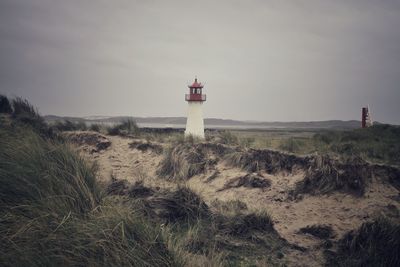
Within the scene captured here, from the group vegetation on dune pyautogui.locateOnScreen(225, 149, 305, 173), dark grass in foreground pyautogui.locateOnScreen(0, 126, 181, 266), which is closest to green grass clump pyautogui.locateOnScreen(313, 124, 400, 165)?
vegetation on dune pyautogui.locateOnScreen(225, 149, 305, 173)

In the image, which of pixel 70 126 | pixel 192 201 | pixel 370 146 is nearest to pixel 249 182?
pixel 192 201

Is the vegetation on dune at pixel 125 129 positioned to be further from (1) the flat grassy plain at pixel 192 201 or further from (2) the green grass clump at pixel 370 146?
(2) the green grass clump at pixel 370 146

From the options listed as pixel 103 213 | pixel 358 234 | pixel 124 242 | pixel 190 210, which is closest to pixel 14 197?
pixel 103 213

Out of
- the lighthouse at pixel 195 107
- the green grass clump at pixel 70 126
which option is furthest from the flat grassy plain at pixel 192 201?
the lighthouse at pixel 195 107

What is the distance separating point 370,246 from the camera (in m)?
5.70

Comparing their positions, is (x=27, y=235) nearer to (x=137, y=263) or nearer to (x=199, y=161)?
(x=137, y=263)

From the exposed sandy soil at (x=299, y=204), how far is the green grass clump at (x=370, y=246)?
40 cm

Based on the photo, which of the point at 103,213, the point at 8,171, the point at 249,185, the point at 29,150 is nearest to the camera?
the point at 103,213

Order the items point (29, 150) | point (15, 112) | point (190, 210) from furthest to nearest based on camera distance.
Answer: point (15, 112), point (190, 210), point (29, 150)

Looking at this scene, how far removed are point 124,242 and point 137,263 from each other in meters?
0.27

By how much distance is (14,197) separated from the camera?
13.3 ft

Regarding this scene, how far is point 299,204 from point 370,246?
3435mm

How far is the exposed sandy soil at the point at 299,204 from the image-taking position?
23.3ft

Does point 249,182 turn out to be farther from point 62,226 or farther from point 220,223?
point 62,226
